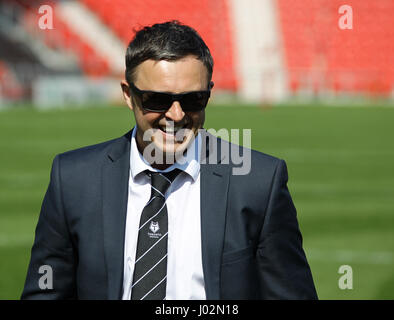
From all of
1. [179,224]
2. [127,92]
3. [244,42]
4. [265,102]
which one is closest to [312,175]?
[127,92]

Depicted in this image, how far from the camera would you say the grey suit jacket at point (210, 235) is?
103 inches

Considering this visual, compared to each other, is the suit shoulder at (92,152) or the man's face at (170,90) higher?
the man's face at (170,90)

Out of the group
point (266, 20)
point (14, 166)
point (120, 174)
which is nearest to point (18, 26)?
point (266, 20)

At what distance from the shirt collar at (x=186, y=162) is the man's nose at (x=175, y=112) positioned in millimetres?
164

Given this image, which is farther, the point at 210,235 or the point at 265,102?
the point at 265,102

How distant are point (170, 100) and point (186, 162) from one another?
0.28 m

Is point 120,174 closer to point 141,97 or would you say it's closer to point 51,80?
point 141,97

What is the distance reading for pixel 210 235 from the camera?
2.63 m

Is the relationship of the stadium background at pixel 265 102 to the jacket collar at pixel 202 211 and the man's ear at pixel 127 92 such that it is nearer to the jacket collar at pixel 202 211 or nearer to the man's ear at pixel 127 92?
the man's ear at pixel 127 92

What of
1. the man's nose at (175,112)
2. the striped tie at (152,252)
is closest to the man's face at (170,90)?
the man's nose at (175,112)

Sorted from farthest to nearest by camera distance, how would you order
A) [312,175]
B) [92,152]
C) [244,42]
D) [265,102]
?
[244,42] → [265,102] → [312,175] → [92,152]

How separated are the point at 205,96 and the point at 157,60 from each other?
0.74ft

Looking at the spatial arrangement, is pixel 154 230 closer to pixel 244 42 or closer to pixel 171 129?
pixel 171 129

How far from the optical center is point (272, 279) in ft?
8.75
